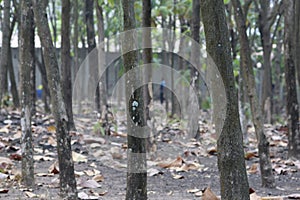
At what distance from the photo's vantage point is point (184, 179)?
618cm

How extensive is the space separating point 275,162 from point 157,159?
5.03 ft

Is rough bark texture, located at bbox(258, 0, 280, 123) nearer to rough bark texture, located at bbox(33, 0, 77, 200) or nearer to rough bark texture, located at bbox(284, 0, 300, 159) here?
rough bark texture, located at bbox(284, 0, 300, 159)

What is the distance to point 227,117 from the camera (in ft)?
11.6

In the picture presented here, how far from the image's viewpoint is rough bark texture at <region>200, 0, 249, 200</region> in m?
3.50

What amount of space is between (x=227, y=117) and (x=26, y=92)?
2.33m

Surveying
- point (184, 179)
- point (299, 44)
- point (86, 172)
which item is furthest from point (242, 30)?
point (86, 172)

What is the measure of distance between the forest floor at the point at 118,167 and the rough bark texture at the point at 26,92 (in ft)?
0.54

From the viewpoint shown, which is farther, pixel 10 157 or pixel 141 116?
pixel 10 157

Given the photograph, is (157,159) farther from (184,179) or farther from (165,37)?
(165,37)

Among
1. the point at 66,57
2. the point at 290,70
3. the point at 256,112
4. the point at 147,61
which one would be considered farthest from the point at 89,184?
the point at 66,57

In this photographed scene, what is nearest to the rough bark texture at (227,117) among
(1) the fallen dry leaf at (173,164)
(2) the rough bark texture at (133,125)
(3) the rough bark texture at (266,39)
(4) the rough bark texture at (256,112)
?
(2) the rough bark texture at (133,125)

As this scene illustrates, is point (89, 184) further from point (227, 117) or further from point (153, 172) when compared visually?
point (227, 117)

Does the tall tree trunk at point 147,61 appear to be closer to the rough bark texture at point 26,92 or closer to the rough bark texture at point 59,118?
the rough bark texture at point 26,92

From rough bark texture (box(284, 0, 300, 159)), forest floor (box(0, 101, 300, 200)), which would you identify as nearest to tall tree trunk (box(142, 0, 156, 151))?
forest floor (box(0, 101, 300, 200))
